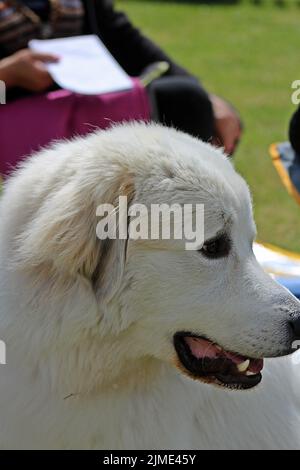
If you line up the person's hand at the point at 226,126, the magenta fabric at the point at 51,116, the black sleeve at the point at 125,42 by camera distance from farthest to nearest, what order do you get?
1. the black sleeve at the point at 125,42
2. the person's hand at the point at 226,126
3. the magenta fabric at the point at 51,116

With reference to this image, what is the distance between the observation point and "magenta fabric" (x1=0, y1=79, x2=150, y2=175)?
389cm

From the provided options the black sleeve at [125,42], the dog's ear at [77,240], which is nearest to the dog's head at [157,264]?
the dog's ear at [77,240]

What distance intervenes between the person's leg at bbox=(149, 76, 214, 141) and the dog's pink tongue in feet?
7.20

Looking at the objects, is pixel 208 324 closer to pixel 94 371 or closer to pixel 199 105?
pixel 94 371

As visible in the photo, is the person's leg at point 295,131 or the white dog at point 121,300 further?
the person's leg at point 295,131

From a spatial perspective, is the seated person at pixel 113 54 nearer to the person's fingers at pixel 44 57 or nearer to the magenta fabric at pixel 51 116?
the person's fingers at pixel 44 57

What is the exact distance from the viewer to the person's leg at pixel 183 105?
4.20m

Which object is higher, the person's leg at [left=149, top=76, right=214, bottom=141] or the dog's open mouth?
the dog's open mouth

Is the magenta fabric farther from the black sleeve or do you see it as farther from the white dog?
the white dog

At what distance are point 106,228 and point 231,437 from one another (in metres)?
0.77

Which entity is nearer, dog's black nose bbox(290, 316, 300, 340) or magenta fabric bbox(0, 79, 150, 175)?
dog's black nose bbox(290, 316, 300, 340)

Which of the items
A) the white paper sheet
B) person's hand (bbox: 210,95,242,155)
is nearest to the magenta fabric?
the white paper sheet

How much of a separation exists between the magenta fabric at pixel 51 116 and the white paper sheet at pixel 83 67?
5cm

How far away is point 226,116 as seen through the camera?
4.50 metres
